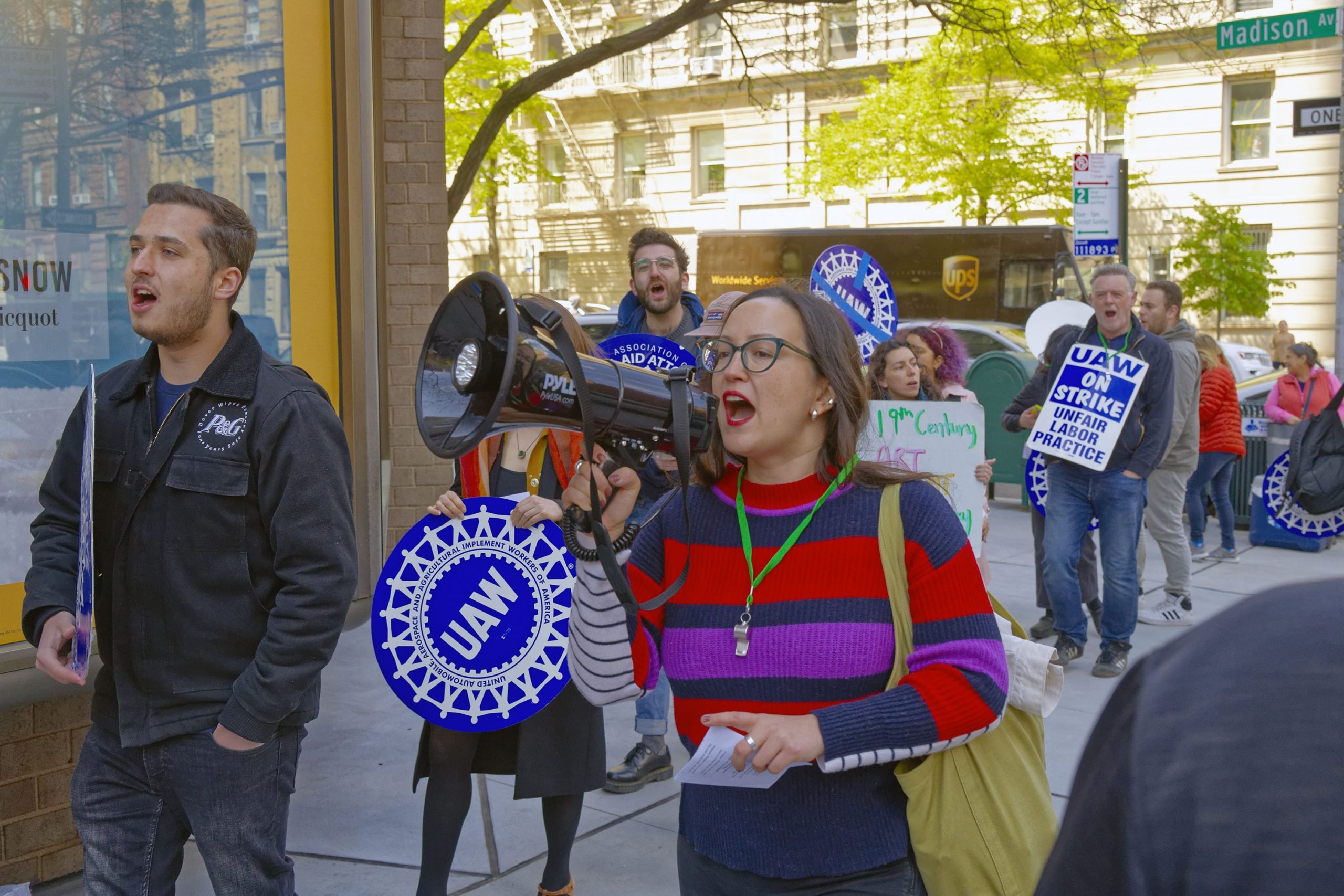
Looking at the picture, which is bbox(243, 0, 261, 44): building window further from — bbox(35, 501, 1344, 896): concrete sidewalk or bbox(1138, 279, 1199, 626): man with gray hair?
bbox(1138, 279, 1199, 626): man with gray hair

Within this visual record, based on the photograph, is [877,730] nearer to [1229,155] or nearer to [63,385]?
[63,385]

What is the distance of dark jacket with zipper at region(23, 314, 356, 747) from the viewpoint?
2.54m

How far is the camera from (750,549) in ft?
7.01

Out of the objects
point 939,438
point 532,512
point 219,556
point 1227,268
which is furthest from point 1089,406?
point 1227,268

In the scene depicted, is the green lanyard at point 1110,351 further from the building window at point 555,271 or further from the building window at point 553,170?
the building window at point 553,170

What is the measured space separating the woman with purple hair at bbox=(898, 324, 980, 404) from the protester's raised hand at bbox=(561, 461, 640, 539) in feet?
12.1

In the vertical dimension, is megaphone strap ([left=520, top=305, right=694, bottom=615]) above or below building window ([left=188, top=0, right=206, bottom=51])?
below

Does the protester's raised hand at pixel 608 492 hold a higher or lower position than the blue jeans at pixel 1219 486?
higher

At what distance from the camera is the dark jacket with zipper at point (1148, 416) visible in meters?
6.25

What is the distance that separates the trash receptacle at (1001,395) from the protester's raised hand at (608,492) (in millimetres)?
10492

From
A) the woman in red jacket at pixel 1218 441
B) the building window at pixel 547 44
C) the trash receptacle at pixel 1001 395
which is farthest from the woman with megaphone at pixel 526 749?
the building window at pixel 547 44

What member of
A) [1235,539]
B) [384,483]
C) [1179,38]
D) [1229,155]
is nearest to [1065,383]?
[384,483]

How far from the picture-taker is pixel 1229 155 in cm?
2867

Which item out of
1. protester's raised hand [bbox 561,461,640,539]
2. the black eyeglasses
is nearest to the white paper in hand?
protester's raised hand [bbox 561,461,640,539]
